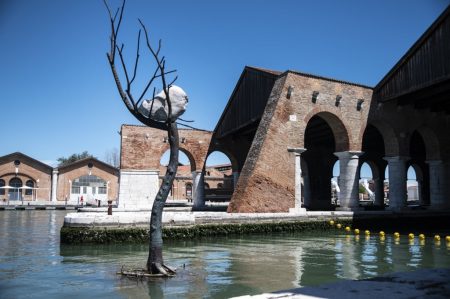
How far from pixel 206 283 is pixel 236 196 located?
26.6ft

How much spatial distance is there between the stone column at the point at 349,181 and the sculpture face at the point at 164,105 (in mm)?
12309

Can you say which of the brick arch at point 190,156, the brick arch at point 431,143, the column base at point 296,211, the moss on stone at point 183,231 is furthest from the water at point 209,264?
the brick arch at point 190,156

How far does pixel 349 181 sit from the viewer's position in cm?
1770

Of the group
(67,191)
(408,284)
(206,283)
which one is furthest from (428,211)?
(67,191)

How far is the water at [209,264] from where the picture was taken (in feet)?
19.1

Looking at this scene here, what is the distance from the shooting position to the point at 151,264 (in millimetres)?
6559

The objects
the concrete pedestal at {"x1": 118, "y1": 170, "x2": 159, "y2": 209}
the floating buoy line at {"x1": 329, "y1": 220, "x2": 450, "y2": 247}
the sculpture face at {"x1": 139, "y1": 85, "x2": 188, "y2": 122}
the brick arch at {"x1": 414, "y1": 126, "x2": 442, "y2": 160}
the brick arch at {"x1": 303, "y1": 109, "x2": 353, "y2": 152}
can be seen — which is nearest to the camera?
the sculpture face at {"x1": 139, "y1": 85, "x2": 188, "y2": 122}

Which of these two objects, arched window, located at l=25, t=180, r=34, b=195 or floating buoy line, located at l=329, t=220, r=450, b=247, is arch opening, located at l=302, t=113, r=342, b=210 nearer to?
floating buoy line, located at l=329, t=220, r=450, b=247

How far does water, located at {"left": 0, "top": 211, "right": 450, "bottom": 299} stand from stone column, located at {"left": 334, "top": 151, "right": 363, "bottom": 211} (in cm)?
473

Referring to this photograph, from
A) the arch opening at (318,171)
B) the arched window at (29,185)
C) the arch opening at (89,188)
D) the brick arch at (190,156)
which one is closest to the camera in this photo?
the brick arch at (190,156)

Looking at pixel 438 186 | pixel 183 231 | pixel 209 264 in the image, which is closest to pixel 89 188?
pixel 183 231

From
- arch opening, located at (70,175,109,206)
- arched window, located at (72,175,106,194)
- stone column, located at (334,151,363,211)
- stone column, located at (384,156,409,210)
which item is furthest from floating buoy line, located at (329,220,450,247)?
arched window, located at (72,175,106,194)

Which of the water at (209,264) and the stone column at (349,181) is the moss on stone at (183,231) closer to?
the water at (209,264)

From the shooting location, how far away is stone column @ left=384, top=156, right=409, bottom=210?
1828 centimetres
